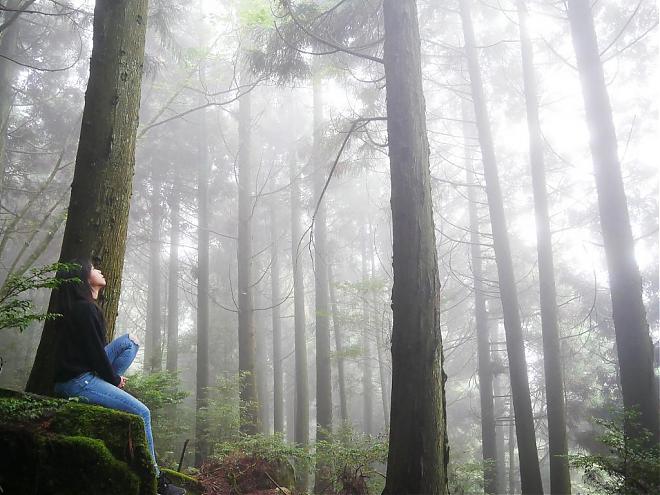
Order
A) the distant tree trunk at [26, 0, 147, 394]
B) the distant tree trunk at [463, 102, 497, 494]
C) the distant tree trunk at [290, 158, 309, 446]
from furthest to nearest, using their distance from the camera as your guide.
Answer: the distant tree trunk at [290, 158, 309, 446], the distant tree trunk at [463, 102, 497, 494], the distant tree trunk at [26, 0, 147, 394]

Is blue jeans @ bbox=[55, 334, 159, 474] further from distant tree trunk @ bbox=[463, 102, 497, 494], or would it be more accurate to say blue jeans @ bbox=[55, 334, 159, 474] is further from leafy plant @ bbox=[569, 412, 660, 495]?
distant tree trunk @ bbox=[463, 102, 497, 494]

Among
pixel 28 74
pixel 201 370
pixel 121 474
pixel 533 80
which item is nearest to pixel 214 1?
pixel 28 74

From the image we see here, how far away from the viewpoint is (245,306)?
12.7 meters

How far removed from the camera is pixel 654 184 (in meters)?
14.6

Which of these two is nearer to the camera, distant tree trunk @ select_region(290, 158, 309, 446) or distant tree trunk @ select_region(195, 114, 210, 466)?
distant tree trunk @ select_region(195, 114, 210, 466)

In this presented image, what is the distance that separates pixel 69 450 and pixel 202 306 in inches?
517

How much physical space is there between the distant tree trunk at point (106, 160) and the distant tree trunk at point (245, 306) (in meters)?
7.27

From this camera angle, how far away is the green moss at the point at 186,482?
4836mm

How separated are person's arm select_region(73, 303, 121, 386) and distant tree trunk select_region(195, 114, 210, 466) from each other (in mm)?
8298

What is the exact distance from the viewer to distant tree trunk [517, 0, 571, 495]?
8.10 metres

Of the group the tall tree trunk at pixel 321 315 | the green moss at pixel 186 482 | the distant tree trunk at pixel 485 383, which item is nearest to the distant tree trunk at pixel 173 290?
the tall tree trunk at pixel 321 315

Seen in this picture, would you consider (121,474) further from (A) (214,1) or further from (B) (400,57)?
(A) (214,1)

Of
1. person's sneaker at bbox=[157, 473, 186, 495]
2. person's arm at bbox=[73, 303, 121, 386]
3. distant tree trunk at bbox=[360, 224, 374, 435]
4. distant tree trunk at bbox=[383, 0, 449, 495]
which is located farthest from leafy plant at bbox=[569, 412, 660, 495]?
distant tree trunk at bbox=[360, 224, 374, 435]

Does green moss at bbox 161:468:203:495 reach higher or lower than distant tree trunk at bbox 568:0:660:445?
lower
